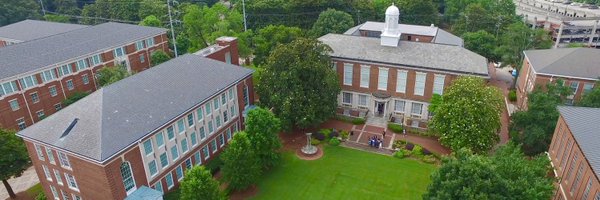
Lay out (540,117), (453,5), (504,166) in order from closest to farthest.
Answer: (504,166)
(540,117)
(453,5)

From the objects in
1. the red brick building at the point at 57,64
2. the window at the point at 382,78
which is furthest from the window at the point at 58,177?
the window at the point at 382,78

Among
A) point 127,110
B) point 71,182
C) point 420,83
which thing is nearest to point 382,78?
point 420,83

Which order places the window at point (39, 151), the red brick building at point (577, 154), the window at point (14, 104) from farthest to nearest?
the window at point (14, 104) → the window at point (39, 151) → the red brick building at point (577, 154)

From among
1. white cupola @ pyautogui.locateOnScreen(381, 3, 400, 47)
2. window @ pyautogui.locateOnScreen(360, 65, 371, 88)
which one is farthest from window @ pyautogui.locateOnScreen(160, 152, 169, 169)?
white cupola @ pyautogui.locateOnScreen(381, 3, 400, 47)

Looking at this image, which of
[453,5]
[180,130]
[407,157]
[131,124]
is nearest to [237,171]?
[180,130]

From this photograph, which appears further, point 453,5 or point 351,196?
point 453,5

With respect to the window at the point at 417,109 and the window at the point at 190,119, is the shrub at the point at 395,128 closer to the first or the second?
the window at the point at 417,109

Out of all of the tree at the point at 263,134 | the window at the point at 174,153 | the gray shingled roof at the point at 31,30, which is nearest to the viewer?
the window at the point at 174,153

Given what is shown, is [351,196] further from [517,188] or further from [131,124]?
[131,124]
